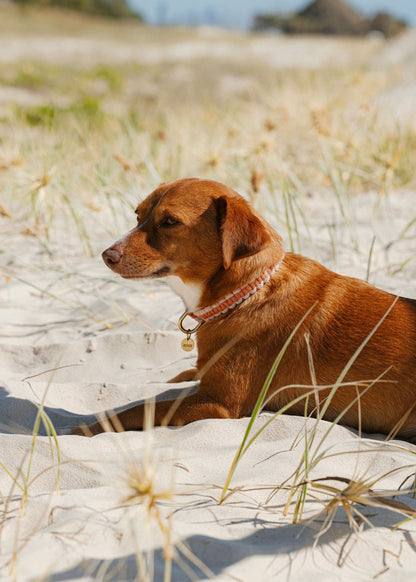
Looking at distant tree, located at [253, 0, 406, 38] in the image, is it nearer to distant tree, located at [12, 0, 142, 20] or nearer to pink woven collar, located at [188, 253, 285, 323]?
distant tree, located at [12, 0, 142, 20]

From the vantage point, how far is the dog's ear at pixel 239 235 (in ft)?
9.38

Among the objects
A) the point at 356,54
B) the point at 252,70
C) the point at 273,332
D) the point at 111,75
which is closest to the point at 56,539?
the point at 273,332

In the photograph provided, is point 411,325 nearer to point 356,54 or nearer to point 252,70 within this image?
point 252,70

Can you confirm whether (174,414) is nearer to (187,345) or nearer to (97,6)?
(187,345)

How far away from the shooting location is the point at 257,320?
9.97ft

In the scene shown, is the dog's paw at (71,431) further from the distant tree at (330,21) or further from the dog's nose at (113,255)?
the distant tree at (330,21)

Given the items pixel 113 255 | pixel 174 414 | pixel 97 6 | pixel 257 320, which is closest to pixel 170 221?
pixel 113 255

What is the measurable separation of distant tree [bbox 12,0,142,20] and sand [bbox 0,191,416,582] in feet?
167

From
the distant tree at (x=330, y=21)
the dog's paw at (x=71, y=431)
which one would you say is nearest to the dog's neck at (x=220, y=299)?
the dog's paw at (x=71, y=431)

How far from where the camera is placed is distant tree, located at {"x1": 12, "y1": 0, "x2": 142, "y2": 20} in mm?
48844

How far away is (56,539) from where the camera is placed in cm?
192

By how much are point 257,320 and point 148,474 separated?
4.84 ft

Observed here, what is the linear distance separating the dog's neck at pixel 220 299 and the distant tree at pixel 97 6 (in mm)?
51566

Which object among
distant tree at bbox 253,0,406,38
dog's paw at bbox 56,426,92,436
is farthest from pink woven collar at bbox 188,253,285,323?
distant tree at bbox 253,0,406,38
